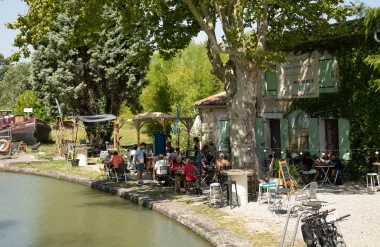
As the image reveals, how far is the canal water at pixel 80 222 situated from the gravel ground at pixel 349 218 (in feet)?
4.95

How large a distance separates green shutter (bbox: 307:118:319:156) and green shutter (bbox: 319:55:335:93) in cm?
120

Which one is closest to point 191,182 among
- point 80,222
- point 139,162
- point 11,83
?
point 139,162

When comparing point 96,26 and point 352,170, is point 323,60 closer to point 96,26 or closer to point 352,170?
point 352,170

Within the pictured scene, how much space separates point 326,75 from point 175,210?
861cm

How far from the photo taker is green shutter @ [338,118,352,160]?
59.6ft

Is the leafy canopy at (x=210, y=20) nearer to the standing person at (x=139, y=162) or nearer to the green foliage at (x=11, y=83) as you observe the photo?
the standing person at (x=139, y=162)

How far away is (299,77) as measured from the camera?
20000 millimetres

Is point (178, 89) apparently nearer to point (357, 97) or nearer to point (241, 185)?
point (357, 97)

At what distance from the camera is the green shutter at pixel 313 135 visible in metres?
19.3

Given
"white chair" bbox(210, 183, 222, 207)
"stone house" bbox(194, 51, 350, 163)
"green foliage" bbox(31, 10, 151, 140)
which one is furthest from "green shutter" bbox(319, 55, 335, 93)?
"green foliage" bbox(31, 10, 151, 140)

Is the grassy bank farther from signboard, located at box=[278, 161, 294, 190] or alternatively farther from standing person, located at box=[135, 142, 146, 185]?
signboard, located at box=[278, 161, 294, 190]

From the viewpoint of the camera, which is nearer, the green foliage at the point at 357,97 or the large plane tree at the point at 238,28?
the large plane tree at the point at 238,28

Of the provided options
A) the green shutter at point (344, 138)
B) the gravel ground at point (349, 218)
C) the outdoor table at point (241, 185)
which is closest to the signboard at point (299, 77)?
the green shutter at point (344, 138)

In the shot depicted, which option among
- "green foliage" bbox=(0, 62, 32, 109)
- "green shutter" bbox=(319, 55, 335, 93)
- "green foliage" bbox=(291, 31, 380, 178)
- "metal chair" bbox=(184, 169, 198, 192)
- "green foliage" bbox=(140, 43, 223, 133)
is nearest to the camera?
"metal chair" bbox=(184, 169, 198, 192)
